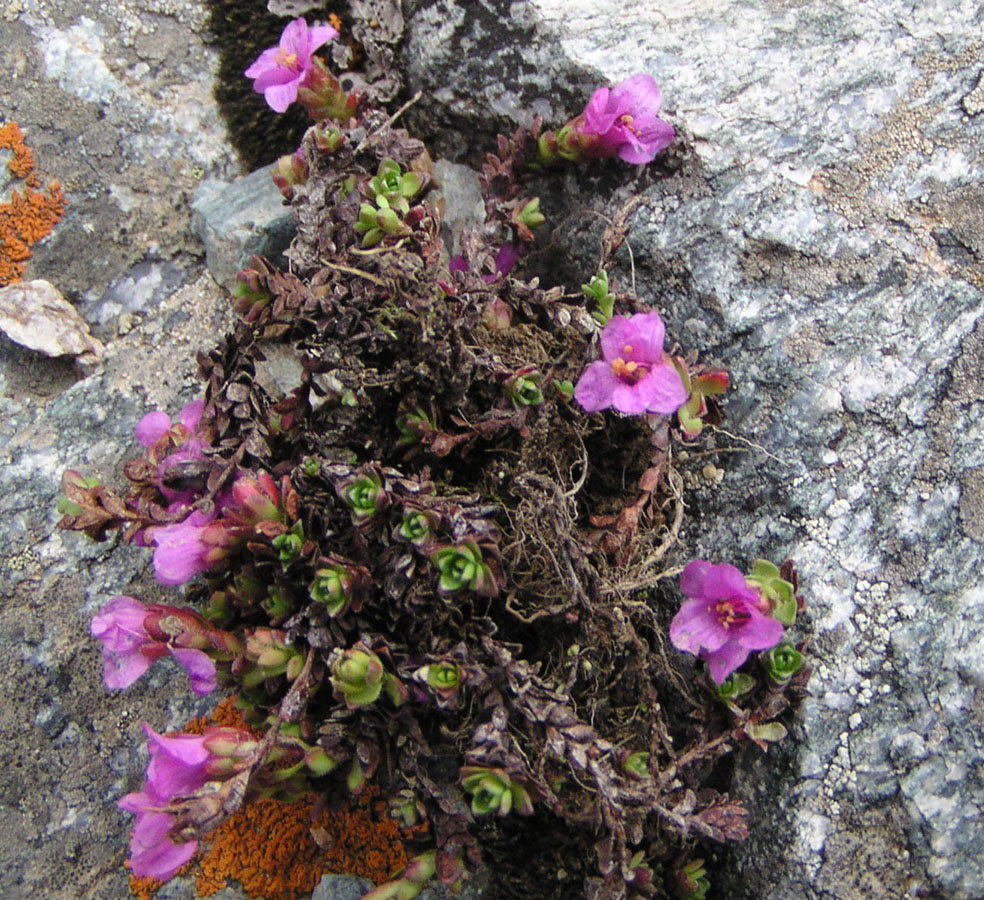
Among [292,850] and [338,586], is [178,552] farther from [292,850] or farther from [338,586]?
[292,850]

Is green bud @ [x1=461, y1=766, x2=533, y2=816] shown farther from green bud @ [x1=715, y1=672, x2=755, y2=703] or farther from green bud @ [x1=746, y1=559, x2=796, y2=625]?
green bud @ [x1=746, y1=559, x2=796, y2=625]

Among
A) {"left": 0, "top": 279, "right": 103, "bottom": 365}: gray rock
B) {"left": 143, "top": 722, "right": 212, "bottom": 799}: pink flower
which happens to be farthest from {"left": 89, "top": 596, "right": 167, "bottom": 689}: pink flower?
{"left": 0, "top": 279, "right": 103, "bottom": 365}: gray rock

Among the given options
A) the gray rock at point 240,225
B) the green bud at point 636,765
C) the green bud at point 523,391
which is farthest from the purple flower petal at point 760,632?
the gray rock at point 240,225

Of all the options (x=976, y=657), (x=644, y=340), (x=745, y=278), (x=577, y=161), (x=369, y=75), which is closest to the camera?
(x=976, y=657)

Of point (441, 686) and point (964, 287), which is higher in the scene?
point (964, 287)

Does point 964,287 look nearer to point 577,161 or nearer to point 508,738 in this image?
point 577,161

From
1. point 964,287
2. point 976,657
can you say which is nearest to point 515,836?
point 976,657

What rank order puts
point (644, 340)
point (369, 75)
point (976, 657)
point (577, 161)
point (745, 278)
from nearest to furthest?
1. point (976, 657)
2. point (644, 340)
3. point (745, 278)
4. point (577, 161)
5. point (369, 75)
